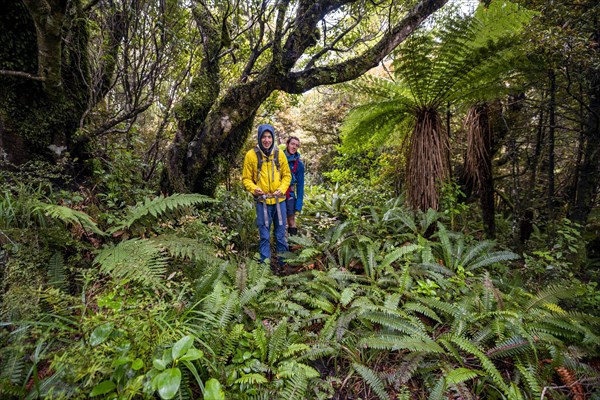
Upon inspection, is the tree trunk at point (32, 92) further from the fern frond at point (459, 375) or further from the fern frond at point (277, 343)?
the fern frond at point (459, 375)

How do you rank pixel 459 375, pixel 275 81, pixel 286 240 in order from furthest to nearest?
pixel 286 240 → pixel 275 81 → pixel 459 375

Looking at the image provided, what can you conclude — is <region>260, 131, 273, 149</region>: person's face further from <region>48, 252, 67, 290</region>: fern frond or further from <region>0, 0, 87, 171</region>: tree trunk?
<region>48, 252, 67, 290</region>: fern frond

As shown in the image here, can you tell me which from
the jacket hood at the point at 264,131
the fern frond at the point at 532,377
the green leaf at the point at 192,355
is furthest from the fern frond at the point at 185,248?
the fern frond at the point at 532,377

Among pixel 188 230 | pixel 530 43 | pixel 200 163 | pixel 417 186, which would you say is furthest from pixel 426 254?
pixel 200 163

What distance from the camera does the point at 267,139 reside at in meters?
3.71

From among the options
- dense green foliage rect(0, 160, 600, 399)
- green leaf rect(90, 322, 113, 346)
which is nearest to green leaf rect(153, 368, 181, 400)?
dense green foliage rect(0, 160, 600, 399)

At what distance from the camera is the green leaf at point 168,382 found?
121 centimetres

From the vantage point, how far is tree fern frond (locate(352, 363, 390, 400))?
1835 millimetres

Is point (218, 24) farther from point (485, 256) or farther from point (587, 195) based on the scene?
point (587, 195)

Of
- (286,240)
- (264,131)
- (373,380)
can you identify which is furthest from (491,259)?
(264,131)

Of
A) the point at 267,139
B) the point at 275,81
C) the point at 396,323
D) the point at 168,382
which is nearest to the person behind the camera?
the point at 168,382

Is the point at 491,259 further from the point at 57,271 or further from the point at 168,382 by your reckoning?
the point at 57,271

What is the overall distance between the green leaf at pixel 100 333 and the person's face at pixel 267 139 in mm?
2709

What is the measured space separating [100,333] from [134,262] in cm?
73
